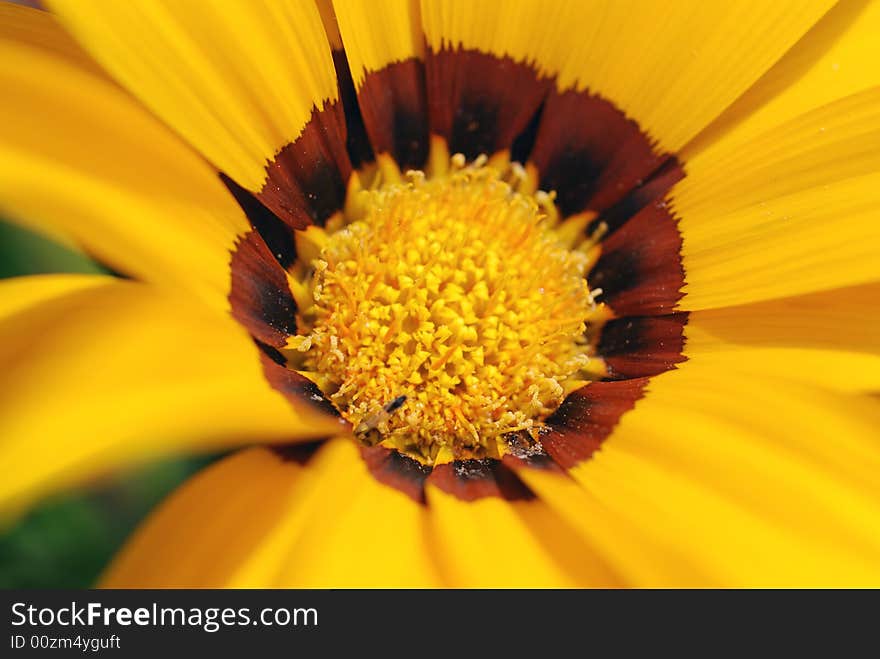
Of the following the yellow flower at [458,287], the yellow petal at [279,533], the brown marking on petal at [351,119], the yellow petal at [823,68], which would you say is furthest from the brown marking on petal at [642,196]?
the yellow petal at [279,533]

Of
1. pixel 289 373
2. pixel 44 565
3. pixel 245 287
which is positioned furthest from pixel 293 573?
pixel 44 565

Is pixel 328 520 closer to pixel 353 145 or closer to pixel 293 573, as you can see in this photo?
pixel 293 573

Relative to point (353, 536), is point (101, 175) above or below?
above

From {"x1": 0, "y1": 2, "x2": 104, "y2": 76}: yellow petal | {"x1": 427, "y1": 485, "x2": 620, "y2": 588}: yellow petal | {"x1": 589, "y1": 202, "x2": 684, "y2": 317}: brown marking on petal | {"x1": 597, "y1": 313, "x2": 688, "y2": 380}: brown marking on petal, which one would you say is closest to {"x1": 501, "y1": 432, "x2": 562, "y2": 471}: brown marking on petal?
{"x1": 427, "y1": 485, "x2": 620, "y2": 588}: yellow petal

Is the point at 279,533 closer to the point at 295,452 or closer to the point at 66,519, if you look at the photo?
the point at 295,452

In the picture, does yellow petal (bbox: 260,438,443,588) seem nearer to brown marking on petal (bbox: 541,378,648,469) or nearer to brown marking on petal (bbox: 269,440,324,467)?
brown marking on petal (bbox: 269,440,324,467)

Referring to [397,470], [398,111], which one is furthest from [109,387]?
[398,111]
